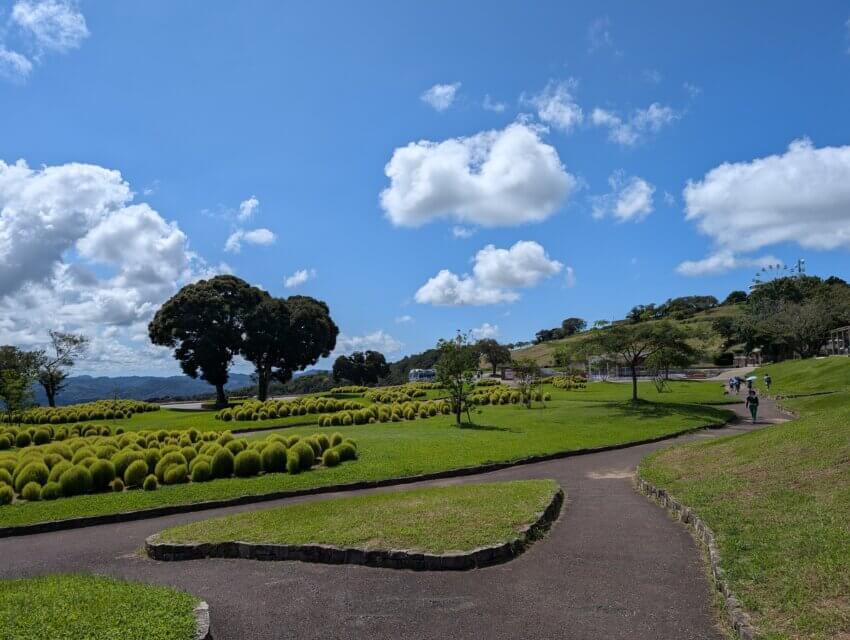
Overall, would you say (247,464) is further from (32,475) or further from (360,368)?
(360,368)

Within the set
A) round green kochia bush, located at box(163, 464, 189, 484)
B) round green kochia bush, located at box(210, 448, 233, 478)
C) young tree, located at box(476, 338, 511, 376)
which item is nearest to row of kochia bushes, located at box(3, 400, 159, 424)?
round green kochia bush, located at box(163, 464, 189, 484)

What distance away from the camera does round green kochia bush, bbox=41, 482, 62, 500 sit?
13.2 metres

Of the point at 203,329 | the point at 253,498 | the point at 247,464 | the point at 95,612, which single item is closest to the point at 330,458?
the point at 247,464

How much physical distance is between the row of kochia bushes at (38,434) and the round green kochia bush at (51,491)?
12206mm

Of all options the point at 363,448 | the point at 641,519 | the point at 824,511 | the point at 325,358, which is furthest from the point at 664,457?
the point at 325,358

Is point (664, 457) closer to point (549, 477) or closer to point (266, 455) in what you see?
point (549, 477)

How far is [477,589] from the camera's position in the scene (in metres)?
6.44

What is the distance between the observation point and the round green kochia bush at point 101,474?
1395 cm

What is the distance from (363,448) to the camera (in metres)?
17.9

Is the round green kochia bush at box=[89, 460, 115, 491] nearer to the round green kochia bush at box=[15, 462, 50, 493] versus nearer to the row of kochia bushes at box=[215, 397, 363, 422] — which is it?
the round green kochia bush at box=[15, 462, 50, 493]

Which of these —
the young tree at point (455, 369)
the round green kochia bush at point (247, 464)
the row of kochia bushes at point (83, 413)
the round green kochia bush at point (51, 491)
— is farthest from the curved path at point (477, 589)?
the row of kochia bushes at point (83, 413)

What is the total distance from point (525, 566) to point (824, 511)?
12.9ft

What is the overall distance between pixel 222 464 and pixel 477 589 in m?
10.3

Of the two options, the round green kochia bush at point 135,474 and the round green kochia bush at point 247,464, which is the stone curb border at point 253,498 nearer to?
the round green kochia bush at point 247,464
